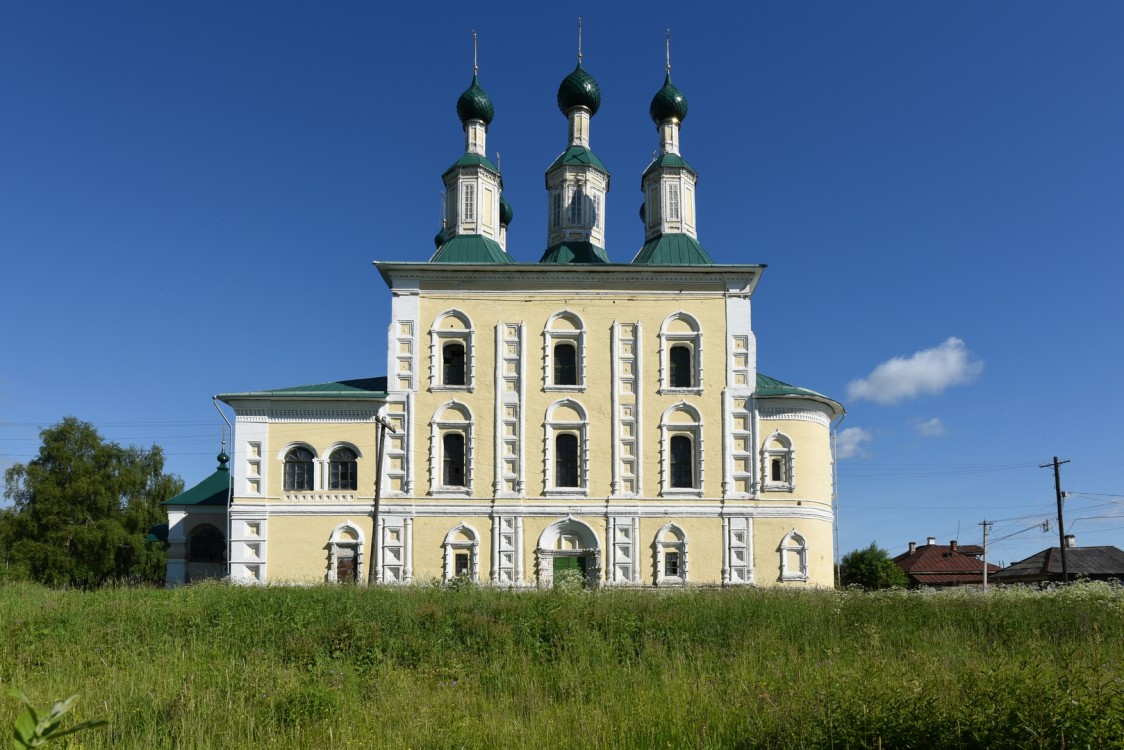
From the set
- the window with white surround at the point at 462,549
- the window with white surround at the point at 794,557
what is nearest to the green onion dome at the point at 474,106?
the window with white surround at the point at 462,549

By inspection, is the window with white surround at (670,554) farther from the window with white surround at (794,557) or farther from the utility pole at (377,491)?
the utility pole at (377,491)

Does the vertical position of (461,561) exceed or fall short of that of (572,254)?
it falls short

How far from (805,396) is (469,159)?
45.4 feet

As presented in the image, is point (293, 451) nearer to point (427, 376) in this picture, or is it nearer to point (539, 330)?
point (427, 376)

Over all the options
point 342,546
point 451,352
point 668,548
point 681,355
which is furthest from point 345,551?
point 681,355

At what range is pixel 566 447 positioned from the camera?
2691 centimetres

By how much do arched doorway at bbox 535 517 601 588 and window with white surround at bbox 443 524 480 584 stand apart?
186cm

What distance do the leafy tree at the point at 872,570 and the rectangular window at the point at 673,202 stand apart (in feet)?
73.7

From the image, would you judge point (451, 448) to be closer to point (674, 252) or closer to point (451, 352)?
point (451, 352)

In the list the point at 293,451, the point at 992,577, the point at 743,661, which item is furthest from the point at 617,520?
the point at 992,577

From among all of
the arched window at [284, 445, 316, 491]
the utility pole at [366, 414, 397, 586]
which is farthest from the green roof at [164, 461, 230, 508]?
the utility pole at [366, 414, 397, 586]

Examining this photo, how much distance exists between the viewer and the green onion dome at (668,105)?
A: 31250mm

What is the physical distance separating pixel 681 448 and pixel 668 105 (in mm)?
12733

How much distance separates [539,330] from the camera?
27.2m
